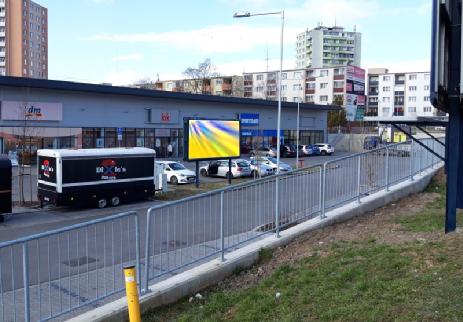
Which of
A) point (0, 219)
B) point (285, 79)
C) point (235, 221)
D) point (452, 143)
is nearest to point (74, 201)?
point (0, 219)

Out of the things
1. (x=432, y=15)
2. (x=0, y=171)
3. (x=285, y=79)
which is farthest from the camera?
(x=285, y=79)

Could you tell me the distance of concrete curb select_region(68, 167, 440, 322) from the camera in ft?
18.9

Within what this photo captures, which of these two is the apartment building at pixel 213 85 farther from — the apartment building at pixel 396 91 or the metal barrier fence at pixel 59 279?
the metal barrier fence at pixel 59 279

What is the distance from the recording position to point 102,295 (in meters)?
6.33

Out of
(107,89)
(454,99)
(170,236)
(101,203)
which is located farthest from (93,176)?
(107,89)

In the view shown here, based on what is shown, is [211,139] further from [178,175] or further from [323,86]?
[323,86]

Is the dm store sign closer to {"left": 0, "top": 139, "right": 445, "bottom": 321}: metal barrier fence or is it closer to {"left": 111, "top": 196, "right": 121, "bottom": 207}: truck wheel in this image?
{"left": 111, "top": 196, "right": 121, "bottom": 207}: truck wheel

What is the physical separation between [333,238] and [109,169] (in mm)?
15340

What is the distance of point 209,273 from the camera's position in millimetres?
6914

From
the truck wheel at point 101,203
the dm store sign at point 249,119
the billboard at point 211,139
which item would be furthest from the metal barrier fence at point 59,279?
the dm store sign at point 249,119

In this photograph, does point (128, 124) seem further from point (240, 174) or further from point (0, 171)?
point (0, 171)

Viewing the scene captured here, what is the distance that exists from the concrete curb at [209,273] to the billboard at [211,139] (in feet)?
64.0

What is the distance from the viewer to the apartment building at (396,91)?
12075 centimetres

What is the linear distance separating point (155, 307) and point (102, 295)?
708 millimetres
